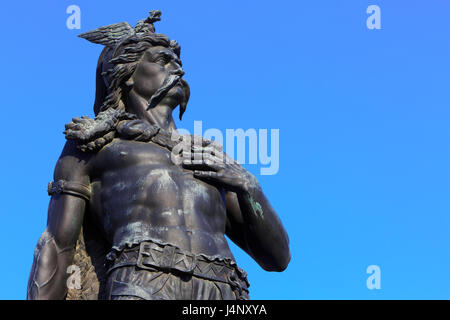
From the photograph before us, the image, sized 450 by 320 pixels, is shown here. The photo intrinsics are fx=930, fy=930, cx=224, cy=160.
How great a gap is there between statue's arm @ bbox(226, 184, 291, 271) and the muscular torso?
12.7 inches

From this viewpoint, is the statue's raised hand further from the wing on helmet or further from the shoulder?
the wing on helmet

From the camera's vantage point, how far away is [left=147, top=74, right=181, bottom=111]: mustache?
1095 cm

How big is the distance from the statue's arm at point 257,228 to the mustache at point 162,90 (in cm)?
138

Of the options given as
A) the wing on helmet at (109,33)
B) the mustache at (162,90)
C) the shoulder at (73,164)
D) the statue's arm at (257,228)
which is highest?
the wing on helmet at (109,33)

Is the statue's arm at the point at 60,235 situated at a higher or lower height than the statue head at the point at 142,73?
lower

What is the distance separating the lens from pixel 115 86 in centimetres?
1115

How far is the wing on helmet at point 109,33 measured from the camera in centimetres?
1162

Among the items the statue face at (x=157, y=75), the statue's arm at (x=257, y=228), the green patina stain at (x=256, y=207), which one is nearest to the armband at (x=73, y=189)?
the statue face at (x=157, y=75)

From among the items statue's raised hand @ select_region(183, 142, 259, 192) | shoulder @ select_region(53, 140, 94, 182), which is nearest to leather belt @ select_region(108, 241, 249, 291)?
statue's raised hand @ select_region(183, 142, 259, 192)

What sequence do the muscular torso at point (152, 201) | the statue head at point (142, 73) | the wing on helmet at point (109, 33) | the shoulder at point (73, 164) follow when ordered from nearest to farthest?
the muscular torso at point (152, 201), the shoulder at point (73, 164), the statue head at point (142, 73), the wing on helmet at point (109, 33)

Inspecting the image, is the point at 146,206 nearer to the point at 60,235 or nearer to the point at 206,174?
the point at 206,174

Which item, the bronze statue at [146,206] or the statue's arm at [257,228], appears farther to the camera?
the statue's arm at [257,228]

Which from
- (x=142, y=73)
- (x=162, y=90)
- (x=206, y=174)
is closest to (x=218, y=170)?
(x=206, y=174)

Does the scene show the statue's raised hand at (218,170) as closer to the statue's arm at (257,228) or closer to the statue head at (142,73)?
the statue's arm at (257,228)
